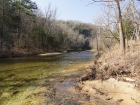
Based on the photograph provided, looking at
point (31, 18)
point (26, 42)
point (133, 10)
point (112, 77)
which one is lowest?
point (112, 77)

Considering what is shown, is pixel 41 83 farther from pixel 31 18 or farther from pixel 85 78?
pixel 31 18

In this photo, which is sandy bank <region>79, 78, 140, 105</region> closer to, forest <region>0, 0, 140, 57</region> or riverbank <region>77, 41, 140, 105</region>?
riverbank <region>77, 41, 140, 105</region>

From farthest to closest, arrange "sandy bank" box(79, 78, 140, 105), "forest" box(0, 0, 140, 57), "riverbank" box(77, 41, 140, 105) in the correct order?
"forest" box(0, 0, 140, 57) → "riverbank" box(77, 41, 140, 105) → "sandy bank" box(79, 78, 140, 105)

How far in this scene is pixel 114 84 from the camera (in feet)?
27.3

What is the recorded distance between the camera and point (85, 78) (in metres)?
10.2

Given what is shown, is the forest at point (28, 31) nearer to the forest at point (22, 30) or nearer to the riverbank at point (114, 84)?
the forest at point (22, 30)

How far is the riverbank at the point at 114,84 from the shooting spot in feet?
22.9

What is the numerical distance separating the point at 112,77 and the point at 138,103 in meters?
2.61

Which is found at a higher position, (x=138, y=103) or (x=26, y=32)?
(x=26, y=32)

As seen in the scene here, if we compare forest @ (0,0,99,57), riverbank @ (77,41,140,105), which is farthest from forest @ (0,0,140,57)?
riverbank @ (77,41,140,105)

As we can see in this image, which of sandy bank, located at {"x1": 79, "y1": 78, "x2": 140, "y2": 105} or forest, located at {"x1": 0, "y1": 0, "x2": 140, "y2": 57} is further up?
forest, located at {"x1": 0, "y1": 0, "x2": 140, "y2": 57}

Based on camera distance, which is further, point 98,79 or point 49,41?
point 49,41

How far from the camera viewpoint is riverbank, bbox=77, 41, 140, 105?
22.9ft

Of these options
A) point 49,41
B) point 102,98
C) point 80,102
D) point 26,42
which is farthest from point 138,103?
point 49,41
